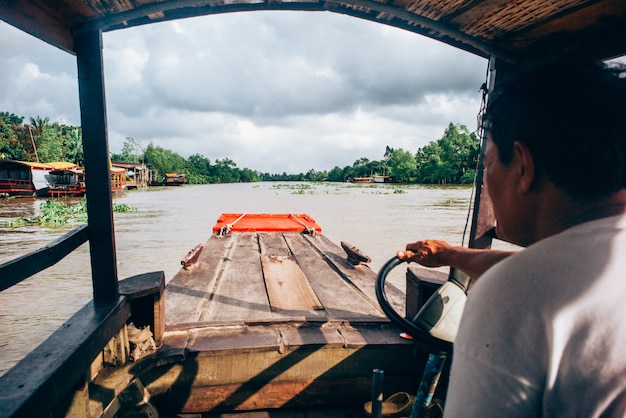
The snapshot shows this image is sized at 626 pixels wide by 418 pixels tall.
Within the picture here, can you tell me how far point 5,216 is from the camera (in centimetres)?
1652

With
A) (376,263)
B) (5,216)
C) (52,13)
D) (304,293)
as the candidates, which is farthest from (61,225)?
(52,13)

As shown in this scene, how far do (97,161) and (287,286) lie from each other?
8.59 ft

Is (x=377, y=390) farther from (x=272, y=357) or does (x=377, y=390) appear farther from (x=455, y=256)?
(x=272, y=357)

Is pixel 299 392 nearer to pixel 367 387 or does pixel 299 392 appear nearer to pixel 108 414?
pixel 367 387

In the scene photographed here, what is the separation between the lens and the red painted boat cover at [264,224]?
29.8 feet

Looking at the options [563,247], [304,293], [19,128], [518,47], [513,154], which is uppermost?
[19,128]

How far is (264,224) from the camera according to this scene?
395 inches

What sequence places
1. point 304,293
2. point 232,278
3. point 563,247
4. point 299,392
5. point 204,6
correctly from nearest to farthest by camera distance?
point 563,247, point 204,6, point 299,392, point 304,293, point 232,278

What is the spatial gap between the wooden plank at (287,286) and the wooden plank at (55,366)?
1650 mm

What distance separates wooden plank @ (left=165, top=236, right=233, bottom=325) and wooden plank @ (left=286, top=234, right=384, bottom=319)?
123cm

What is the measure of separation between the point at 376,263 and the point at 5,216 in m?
18.4

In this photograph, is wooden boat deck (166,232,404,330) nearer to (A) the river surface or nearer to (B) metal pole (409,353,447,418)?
(B) metal pole (409,353,447,418)

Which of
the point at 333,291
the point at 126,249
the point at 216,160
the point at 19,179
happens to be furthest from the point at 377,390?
the point at 216,160

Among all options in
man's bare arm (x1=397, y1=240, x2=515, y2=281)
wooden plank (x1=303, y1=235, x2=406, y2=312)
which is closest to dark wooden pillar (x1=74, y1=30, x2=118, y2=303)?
man's bare arm (x1=397, y1=240, x2=515, y2=281)
